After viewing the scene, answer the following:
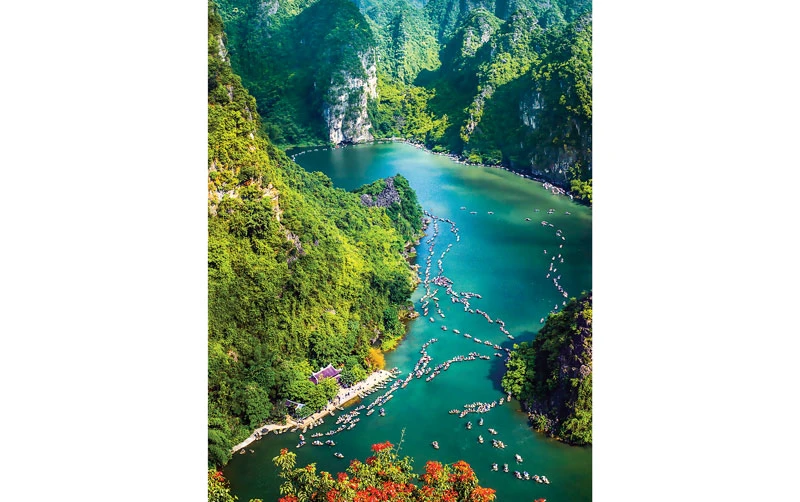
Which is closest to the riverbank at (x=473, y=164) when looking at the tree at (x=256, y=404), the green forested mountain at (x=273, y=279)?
the green forested mountain at (x=273, y=279)

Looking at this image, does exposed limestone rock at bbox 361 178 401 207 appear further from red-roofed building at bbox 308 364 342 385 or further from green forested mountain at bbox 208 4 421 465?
red-roofed building at bbox 308 364 342 385

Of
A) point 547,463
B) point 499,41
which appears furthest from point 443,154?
point 499,41

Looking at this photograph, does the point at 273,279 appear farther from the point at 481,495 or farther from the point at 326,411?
the point at 481,495

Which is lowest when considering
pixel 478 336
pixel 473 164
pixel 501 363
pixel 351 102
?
pixel 501 363

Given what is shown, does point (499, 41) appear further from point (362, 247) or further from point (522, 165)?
point (362, 247)

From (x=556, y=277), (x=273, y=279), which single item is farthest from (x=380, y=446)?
(x=273, y=279)

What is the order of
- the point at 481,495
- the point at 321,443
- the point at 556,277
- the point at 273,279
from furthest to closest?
the point at 273,279 → the point at 556,277 → the point at 321,443 → the point at 481,495

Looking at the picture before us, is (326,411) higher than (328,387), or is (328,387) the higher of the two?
(328,387)
